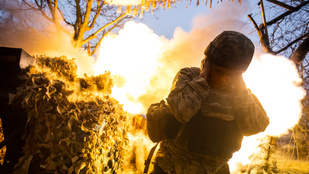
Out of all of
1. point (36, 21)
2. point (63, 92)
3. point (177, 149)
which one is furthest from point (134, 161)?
point (36, 21)

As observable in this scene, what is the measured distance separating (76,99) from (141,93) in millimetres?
4526

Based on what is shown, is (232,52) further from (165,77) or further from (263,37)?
(165,77)

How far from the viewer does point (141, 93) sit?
24.9 feet

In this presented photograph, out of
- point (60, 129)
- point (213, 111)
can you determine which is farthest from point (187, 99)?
point (60, 129)

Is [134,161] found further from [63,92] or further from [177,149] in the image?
[177,149]

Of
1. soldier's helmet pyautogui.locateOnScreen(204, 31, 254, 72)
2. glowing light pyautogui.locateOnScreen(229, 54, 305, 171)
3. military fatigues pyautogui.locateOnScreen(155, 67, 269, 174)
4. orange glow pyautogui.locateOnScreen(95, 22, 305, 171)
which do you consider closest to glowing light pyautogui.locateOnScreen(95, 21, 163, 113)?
orange glow pyautogui.locateOnScreen(95, 22, 305, 171)

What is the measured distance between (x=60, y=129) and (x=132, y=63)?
5793 millimetres

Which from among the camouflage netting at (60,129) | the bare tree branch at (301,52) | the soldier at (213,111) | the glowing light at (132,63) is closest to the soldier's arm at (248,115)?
the soldier at (213,111)

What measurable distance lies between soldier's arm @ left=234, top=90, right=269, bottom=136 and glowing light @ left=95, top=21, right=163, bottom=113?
5.90 metres

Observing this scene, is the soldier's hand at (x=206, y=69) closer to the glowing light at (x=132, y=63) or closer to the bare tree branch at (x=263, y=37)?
the bare tree branch at (x=263, y=37)

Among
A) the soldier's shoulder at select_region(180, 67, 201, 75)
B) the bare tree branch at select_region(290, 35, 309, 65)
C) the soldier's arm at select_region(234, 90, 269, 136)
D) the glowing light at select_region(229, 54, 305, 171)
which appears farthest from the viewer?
the bare tree branch at select_region(290, 35, 309, 65)

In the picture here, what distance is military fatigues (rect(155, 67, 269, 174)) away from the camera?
149cm

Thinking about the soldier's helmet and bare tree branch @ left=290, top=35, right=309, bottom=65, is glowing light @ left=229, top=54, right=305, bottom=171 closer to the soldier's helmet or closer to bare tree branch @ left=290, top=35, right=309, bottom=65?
bare tree branch @ left=290, top=35, right=309, bottom=65

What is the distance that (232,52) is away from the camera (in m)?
1.34
